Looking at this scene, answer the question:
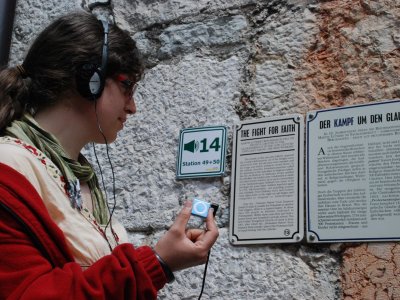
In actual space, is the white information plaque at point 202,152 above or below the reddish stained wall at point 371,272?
above

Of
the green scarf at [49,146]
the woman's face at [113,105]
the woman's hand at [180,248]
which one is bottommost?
the woman's hand at [180,248]

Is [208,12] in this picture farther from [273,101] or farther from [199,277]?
[199,277]

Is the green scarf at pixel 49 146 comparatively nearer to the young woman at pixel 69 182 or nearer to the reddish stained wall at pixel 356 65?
the young woman at pixel 69 182

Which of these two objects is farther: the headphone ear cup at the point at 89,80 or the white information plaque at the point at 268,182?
the white information plaque at the point at 268,182

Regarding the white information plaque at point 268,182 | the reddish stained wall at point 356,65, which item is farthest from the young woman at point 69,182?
the reddish stained wall at point 356,65

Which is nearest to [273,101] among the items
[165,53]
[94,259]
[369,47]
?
[369,47]

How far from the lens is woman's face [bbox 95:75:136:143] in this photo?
1.38 m

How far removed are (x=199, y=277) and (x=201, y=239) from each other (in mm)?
581

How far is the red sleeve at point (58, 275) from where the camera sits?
1041 mm

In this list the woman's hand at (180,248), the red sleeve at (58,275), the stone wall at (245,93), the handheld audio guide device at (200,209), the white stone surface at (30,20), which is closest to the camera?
the red sleeve at (58,275)

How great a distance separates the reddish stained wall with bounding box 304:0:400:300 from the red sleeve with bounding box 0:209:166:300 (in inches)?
27.6

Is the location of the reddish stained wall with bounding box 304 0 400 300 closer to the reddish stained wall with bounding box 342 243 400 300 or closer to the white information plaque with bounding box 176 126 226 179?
the reddish stained wall with bounding box 342 243 400 300

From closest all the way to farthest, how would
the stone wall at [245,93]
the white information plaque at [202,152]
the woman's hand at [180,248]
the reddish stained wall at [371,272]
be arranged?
the woman's hand at [180,248] → the reddish stained wall at [371,272] → the stone wall at [245,93] → the white information plaque at [202,152]

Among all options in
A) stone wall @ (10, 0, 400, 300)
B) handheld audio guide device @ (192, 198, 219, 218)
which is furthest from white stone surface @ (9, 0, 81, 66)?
handheld audio guide device @ (192, 198, 219, 218)
